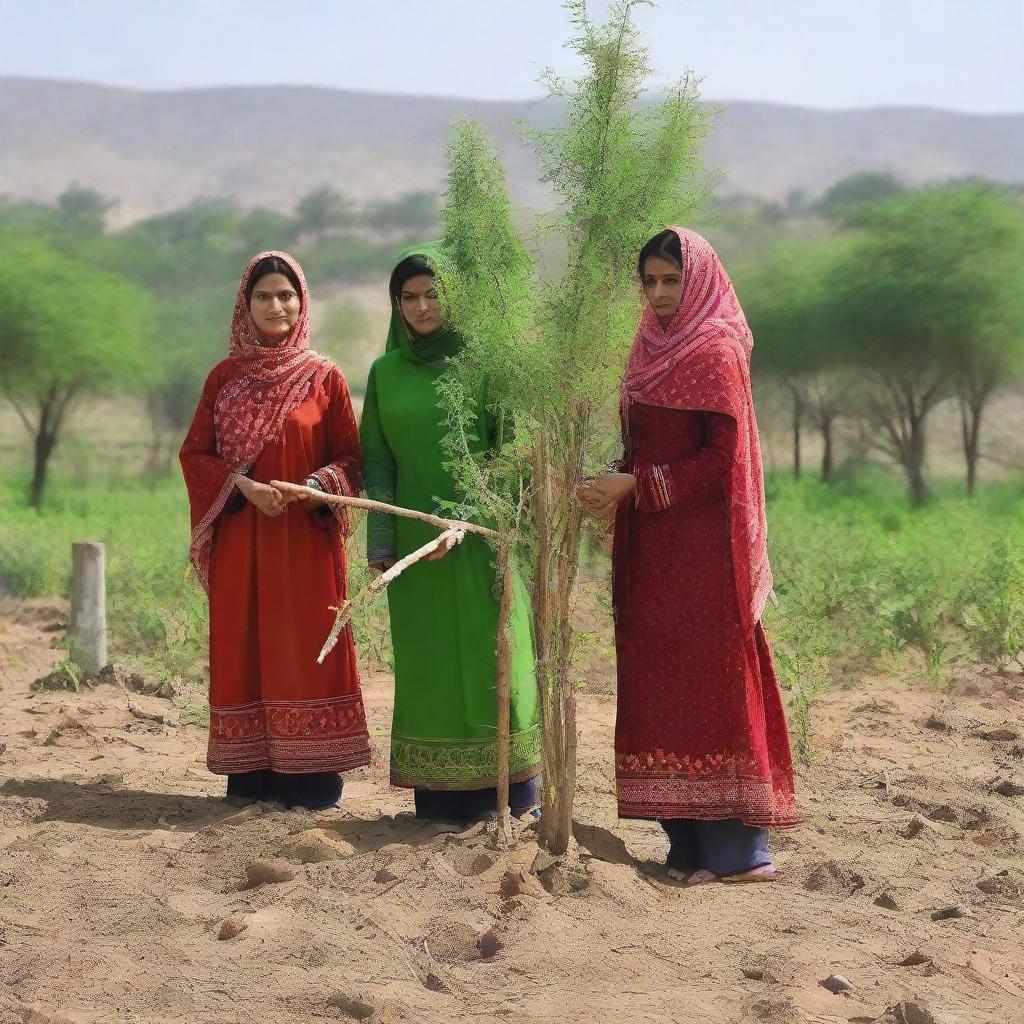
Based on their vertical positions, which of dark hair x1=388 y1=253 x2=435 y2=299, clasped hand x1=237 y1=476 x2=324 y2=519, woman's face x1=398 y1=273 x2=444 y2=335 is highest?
dark hair x1=388 y1=253 x2=435 y2=299

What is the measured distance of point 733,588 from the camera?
4.05 metres

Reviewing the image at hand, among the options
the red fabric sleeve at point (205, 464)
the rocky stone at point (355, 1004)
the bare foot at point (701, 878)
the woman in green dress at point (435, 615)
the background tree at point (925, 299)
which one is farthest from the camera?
the background tree at point (925, 299)

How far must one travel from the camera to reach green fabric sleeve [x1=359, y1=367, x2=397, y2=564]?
4.60 meters

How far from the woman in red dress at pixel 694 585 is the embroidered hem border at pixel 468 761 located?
0.45m

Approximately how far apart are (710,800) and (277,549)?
5.53ft

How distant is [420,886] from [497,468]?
1.19 metres

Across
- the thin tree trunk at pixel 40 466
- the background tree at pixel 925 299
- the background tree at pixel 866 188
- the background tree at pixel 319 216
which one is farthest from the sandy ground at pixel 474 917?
the background tree at pixel 319 216

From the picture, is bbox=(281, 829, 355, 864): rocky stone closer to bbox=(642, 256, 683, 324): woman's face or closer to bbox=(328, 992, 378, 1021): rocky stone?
→ bbox=(328, 992, 378, 1021): rocky stone

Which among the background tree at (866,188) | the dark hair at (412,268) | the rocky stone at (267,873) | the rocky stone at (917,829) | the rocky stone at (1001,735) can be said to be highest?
the background tree at (866,188)

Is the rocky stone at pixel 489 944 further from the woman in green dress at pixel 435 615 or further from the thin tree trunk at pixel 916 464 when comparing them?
the thin tree trunk at pixel 916 464

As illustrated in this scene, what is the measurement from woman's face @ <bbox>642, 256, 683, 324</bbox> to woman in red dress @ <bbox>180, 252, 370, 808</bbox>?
4.18 ft

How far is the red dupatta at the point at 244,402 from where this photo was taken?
15.8 feet

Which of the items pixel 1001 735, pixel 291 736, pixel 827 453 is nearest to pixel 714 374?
pixel 291 736

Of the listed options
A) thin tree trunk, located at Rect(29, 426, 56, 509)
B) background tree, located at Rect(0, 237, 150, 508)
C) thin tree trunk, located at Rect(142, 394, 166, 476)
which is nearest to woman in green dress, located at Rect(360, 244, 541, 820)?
thin tree trunk, located at Rect(29, 426, 56, 509)
